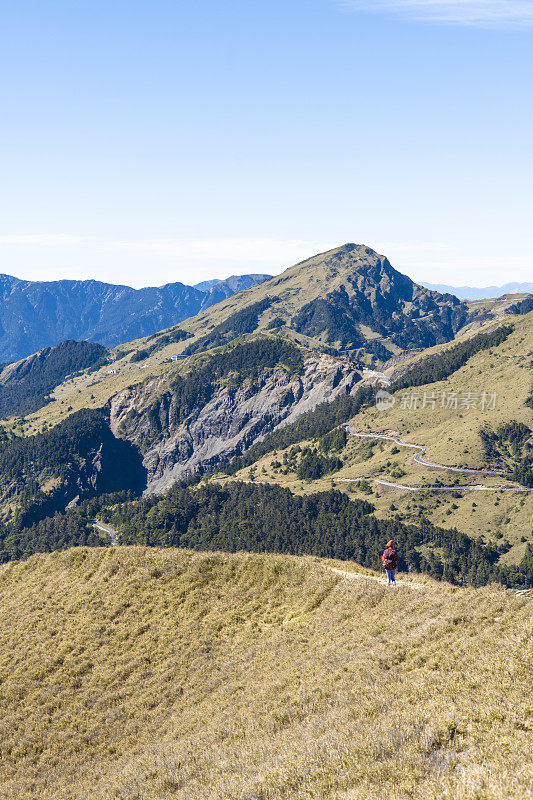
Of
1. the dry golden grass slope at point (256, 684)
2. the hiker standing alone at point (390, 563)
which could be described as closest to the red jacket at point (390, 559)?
the hiker standing alone at point (390, 563)

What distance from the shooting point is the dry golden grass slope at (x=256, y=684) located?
17.1m

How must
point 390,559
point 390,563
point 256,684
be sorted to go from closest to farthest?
point 256,684, point 390,563, point 390,559

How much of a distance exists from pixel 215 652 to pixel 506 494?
18197cm

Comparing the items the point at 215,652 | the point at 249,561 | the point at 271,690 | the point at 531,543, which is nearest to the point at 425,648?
the point at 271,690

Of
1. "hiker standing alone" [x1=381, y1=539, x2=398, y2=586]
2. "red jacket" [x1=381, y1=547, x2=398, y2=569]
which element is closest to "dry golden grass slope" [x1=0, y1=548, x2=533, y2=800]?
"hiker standing alone" [x1=381, y1=539, x2=398, y2=586]

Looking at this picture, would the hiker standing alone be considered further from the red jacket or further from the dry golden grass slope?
the dry golden grass slope

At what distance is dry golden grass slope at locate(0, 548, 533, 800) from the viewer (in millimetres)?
17078

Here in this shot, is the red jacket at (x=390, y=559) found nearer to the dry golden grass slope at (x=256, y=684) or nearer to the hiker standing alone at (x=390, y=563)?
the hiker standing alone at (x=390, y=563)

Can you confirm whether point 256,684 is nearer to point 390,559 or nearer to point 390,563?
point 390,563

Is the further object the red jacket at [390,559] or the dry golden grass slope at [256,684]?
the red jacket at [390,559]

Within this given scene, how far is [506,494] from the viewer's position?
632 ft

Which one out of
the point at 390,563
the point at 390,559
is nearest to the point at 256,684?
the point at 390,563

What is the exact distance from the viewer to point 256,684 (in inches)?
1166

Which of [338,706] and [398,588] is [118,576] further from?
[338,706]
